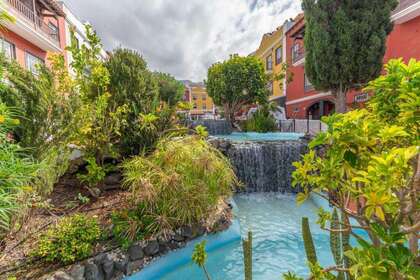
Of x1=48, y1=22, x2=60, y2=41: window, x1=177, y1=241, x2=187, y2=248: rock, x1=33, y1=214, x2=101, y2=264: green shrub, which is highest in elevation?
x1=48, y1=22, x2=60, y2=41: window

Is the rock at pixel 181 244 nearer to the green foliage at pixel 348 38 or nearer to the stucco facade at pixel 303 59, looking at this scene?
the stucco facade at pixel 303 59

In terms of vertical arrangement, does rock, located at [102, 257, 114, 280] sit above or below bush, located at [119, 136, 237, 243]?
below

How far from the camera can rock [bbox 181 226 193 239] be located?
4.58 m

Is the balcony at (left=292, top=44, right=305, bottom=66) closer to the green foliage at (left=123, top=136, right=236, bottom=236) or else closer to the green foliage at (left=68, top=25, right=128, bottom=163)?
the green foliage at (left=123, top=136, right=236, bottom=236)

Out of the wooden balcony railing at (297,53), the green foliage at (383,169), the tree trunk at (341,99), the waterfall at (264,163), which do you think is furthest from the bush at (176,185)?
the wooden balcony railing at (297,53)

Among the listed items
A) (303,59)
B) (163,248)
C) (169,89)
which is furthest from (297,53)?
(163,248)

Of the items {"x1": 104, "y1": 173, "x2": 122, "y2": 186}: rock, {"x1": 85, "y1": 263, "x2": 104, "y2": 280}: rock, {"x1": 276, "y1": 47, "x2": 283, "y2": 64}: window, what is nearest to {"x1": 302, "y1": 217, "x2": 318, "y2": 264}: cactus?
{"x1": 85, "y1": 263, "x2": 104, "y2": 280}: rock

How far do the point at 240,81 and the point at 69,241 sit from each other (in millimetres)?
17508

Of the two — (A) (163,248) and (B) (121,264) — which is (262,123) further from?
(B) (121,264)

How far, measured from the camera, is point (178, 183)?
4656 mm

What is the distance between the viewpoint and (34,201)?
3883 millimetres

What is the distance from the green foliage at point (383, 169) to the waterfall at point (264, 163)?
7449 mm

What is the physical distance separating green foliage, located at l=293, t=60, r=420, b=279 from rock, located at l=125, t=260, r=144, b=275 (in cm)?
351

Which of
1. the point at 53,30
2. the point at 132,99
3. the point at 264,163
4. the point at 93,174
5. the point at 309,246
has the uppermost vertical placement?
the point at 53,30
